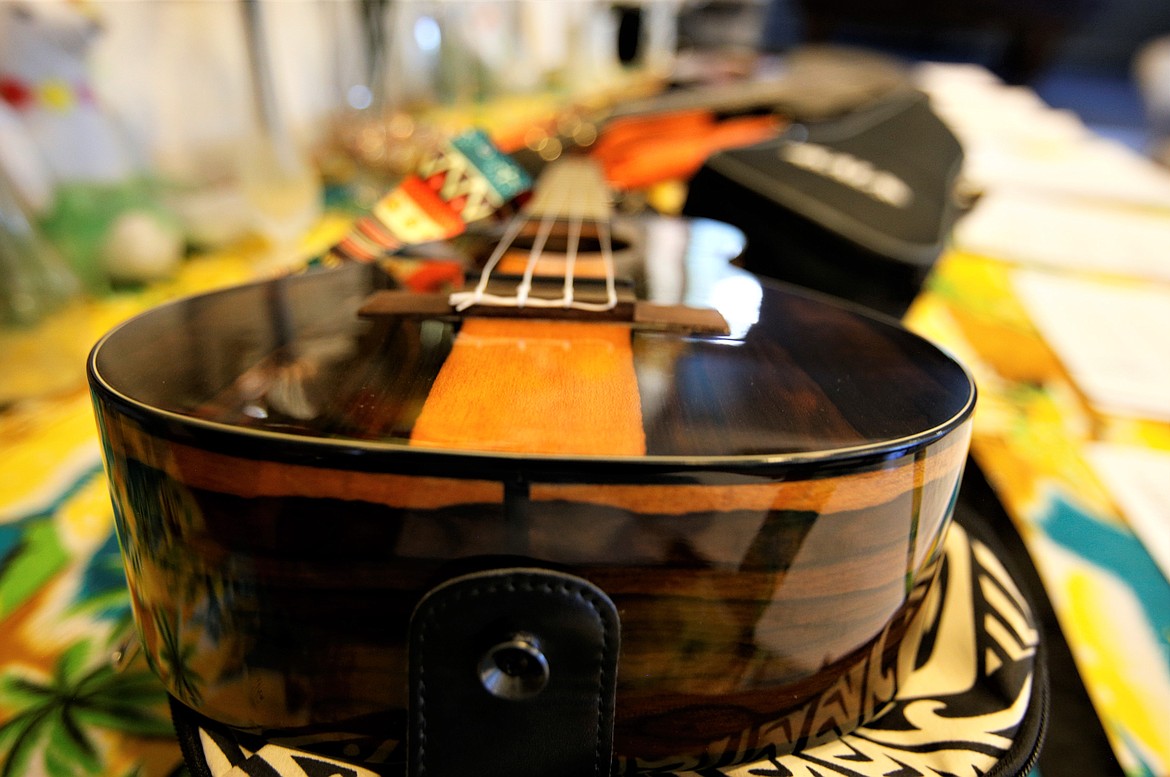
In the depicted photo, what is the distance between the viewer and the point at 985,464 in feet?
2.22

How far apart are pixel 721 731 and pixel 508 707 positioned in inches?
4.4

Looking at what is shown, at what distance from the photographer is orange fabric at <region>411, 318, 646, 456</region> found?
0.96 feet

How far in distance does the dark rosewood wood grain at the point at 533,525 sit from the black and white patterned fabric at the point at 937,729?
0.01 m

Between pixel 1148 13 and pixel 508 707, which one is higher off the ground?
pixel 1148 13

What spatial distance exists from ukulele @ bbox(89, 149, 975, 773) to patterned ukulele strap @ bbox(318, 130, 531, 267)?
32 cm

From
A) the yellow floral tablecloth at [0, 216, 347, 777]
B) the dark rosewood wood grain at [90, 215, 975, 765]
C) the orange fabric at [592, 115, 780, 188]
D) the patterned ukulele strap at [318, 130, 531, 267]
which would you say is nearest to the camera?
the dark rosewood wood grain at [90, 215, 975, 765]

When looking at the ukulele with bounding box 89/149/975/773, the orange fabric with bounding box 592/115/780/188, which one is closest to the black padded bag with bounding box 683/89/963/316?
the orange fabric with bounding box 592/115/780/188

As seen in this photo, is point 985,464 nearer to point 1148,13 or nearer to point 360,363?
point 360,363

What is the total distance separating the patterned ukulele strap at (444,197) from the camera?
27.7 inches

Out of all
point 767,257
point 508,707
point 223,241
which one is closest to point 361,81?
point 223,241

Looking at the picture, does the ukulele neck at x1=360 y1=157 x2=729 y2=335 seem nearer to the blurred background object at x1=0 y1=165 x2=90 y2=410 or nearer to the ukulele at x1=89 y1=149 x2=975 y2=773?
the ukulele at x1=89 y1=149 x2=975 y2=773

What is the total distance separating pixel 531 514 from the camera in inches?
11.3

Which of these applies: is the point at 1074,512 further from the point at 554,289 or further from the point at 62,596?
the point at 62,596

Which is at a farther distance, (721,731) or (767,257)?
(767,257)
